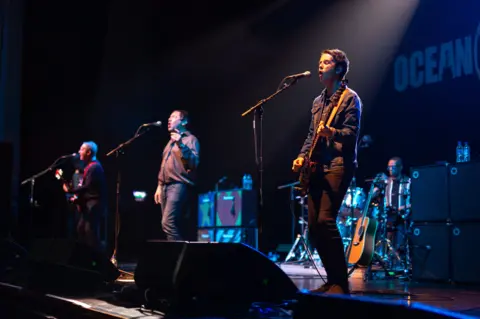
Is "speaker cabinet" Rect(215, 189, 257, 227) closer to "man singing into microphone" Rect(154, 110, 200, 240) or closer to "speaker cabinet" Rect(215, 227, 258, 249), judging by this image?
"speaker cabinet" Rect(215, 227, 258, 249)

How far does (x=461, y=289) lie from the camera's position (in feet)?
18.4

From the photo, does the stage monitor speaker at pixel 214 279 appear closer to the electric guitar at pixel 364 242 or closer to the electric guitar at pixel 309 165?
the electric guitar at pixel 309 165

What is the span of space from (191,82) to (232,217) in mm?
3332

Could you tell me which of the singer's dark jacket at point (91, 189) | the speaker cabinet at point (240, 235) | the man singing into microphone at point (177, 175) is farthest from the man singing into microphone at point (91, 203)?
the speaker cabinet at point (240, 235)

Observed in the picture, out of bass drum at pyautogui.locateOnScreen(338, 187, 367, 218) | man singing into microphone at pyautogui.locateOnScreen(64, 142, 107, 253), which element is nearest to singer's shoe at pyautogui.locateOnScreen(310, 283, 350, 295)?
man singing into microphone at pyautogui.locateOnScreen(64, 142, 107, 253)

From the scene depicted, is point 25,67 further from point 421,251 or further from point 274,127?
point 421,251

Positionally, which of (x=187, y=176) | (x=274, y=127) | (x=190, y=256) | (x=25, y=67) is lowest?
(x=190, y=256)

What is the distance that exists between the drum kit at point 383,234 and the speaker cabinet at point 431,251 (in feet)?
1.43

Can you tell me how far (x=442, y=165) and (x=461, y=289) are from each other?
141 centimetres

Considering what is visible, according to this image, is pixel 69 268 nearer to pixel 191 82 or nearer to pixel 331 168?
pixel 331 168

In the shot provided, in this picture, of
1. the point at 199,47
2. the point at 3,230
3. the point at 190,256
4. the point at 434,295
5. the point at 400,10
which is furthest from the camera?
the point at 199,47

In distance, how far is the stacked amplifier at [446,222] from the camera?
596 centimetres

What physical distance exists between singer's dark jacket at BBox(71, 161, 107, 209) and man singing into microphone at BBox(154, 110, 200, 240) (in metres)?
1.38

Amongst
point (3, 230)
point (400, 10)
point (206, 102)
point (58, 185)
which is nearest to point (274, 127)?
point (206, 102)
